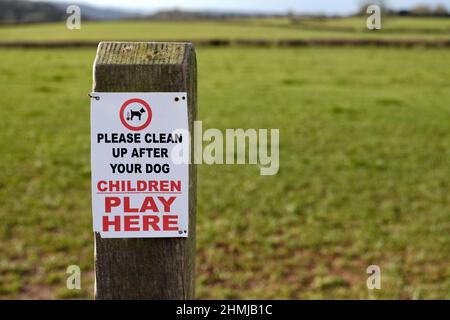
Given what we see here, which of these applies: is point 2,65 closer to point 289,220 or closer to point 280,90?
point 280,90

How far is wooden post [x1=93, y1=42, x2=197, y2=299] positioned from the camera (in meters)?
1.75

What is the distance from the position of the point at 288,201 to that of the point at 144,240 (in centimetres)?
549

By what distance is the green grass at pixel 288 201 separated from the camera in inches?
207

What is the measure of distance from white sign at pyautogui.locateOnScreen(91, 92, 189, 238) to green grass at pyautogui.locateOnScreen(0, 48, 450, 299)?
327 centimetres

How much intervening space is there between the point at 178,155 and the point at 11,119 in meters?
11.3

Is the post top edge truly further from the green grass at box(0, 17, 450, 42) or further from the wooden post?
the green grass at box(0, 17, 450, 42)

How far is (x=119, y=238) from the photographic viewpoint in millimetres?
1803

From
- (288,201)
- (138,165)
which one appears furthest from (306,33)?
(138,165)

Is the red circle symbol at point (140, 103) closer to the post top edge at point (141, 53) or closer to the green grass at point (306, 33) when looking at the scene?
the post top edge at point (141, 53)

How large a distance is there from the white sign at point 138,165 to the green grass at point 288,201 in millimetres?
Answer: 3270

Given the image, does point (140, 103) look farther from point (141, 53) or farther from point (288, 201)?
point (288, 201)

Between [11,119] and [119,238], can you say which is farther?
[11,119]

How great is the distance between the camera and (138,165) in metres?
1.76
